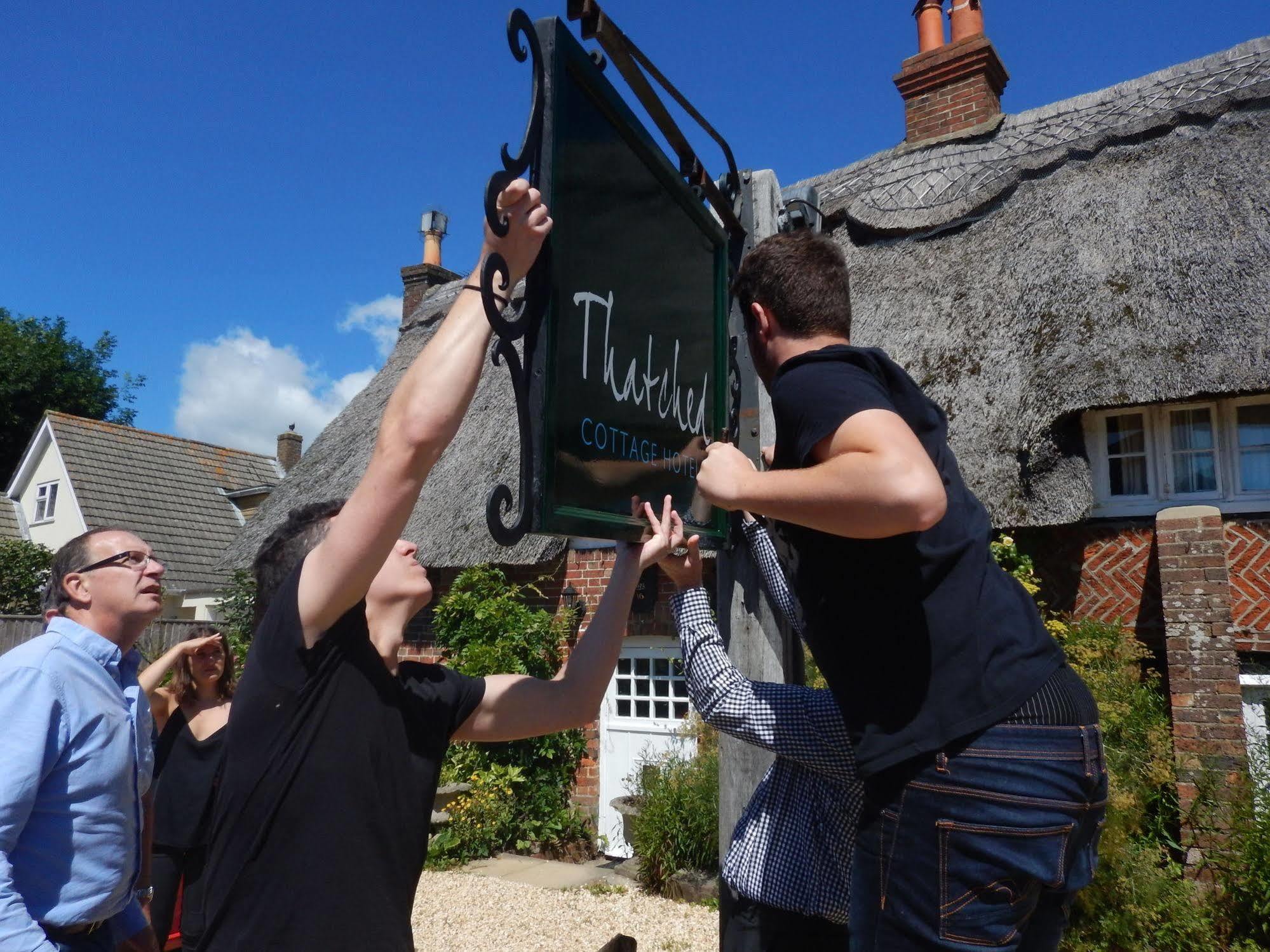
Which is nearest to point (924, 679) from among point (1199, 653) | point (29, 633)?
point (1199, 653)

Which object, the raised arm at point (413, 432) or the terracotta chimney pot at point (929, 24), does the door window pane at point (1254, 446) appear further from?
the raised arm at point (413, 432)

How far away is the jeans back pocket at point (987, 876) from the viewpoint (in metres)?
1.45

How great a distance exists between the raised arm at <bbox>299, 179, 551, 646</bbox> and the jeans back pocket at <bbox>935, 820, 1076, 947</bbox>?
39.2 inches

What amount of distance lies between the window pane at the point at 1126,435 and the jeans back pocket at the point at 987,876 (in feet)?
18.2

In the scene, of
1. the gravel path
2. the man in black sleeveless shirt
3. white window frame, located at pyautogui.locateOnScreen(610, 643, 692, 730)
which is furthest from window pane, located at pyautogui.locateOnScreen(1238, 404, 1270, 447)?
the man in black sleeveless shirt

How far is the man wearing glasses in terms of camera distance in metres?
2.12

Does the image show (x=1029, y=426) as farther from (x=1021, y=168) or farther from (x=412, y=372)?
(x=412, y=372)

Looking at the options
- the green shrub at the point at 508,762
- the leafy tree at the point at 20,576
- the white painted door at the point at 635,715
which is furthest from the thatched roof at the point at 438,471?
the leafy tree at the point at 20,576

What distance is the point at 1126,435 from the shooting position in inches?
248

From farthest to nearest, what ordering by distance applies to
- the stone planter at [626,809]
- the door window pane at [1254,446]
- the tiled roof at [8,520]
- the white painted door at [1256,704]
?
1. the tiled roof at [8,520]
2. the stone planter at [626,809]
3. the door window pane at [1254,446]
4. the white painted door at [1256,704]

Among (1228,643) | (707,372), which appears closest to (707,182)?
(707,372)

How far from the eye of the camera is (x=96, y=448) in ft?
68.9

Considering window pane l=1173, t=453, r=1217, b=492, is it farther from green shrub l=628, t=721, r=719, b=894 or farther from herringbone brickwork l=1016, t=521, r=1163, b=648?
green shrub l=628, t=721, r=719, b=894

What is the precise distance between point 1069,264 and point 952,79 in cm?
328
